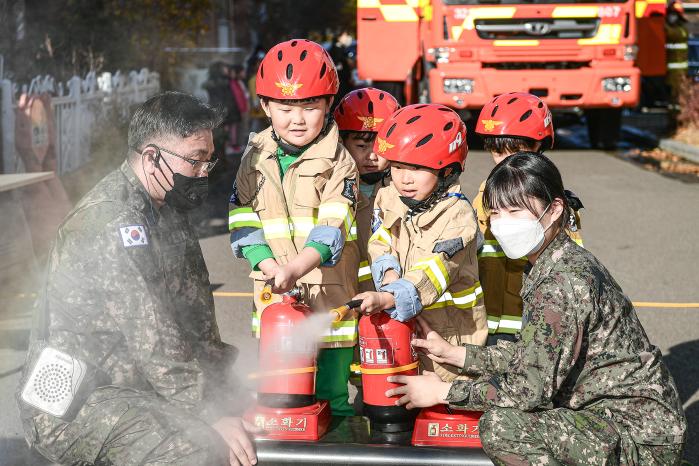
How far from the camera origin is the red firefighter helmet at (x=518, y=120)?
15.0 feet

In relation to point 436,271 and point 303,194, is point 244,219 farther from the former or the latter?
point 436,271

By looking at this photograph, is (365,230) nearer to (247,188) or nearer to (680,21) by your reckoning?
(247,188)

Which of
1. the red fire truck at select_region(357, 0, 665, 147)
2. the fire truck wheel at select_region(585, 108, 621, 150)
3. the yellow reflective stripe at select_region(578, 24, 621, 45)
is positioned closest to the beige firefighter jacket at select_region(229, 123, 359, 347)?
the red fire truck at select_region(357, 0, 665, 147)

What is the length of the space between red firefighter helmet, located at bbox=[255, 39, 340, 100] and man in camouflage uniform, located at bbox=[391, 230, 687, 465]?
1.23m

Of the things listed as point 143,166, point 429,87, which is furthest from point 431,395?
point 429,87

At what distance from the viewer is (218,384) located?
147 inches

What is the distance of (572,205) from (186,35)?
61.1ft

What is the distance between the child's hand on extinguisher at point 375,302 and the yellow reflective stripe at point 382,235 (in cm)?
44

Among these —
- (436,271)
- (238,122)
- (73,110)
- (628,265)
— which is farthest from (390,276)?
(238,122)

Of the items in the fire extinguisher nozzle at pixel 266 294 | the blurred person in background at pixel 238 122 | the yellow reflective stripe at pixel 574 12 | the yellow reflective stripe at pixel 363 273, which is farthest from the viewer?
the blurred person in background at pixel 238 122

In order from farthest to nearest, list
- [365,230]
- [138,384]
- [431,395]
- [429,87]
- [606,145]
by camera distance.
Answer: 1. [606,145]
2. [429,87]
3. [365,230]
4. [431,395]
5. [138,384]

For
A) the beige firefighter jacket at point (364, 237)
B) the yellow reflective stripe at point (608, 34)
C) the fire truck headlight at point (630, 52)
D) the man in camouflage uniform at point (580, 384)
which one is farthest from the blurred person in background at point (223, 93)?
the man in camouflage uniform at point (580, 384)

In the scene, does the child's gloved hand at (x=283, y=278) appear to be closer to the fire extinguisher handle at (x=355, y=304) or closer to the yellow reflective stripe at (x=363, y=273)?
the fire extinguisher handle at (x=355, y=304)

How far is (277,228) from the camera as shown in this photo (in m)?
4.04
